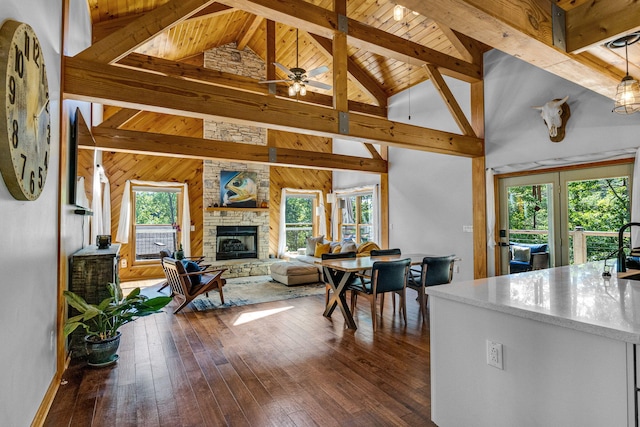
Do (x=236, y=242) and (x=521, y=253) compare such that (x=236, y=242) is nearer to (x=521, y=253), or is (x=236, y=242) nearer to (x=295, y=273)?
(x=295, y=273)

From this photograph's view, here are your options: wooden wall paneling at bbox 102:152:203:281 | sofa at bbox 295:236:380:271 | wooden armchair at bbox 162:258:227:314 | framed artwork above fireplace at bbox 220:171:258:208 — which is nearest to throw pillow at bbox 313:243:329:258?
sofa at bbox 295:236:380:271

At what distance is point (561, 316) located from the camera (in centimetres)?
131

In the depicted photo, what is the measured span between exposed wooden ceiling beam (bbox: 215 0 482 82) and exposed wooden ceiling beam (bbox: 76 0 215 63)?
482 mm

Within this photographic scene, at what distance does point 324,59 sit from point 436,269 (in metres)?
4.69

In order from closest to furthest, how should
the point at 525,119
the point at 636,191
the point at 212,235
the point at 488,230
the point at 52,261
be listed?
the point at 52,261
the point at 636,191
the point at 525,119
the point at 488,230
the point at 212,235

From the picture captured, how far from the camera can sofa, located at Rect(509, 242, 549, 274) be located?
182 inches

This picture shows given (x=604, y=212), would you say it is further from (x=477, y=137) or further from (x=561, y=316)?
(x=561, y=316)

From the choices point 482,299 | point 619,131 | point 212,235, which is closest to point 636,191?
point 619,131

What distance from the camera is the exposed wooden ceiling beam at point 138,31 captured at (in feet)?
9.44

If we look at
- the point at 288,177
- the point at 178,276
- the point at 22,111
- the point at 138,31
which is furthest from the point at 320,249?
the point at 22,111

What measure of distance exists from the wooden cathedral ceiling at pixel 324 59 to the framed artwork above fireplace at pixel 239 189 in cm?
153

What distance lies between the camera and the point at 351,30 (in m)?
3.97

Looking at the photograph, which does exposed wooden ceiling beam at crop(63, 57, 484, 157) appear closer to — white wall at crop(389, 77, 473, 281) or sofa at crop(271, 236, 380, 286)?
white wall at crop(389, 77, 473, 281)

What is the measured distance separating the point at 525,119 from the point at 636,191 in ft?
5.50
